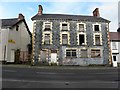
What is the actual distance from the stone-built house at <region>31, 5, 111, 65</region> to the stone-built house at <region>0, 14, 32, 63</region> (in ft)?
11.8

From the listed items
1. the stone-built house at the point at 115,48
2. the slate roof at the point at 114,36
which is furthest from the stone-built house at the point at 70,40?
the slate roof at the point at 114,36

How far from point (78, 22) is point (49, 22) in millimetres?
4742

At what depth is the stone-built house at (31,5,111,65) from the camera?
31.7 meters

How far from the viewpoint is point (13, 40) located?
3334 centimetres

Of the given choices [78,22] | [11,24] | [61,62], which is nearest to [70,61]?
[61,62]

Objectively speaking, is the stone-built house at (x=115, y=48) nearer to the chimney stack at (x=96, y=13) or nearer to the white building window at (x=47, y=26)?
the chimney stack at (x=96, y=13)

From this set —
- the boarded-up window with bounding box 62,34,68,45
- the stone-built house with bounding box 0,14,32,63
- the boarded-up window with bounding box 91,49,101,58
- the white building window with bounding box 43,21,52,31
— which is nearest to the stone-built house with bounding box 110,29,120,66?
the boarded-up window with bounding box 91,49,101,58

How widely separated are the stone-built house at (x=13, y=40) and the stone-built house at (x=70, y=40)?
11.8 feet

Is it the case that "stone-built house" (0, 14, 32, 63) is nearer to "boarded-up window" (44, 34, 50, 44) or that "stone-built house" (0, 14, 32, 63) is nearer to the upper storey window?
"boarded-up window" (44, 34, 50, 44)

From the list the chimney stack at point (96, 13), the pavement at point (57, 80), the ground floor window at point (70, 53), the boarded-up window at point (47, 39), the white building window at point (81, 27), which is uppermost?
the chimney stack at point (96, 13)

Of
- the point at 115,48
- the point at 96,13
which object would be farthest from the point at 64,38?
the point at 115,48

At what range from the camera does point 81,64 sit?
31734mm

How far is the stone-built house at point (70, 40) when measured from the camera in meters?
31.7

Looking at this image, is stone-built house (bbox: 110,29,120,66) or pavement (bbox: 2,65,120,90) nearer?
pavement (bbox: 2,65,120,90)
